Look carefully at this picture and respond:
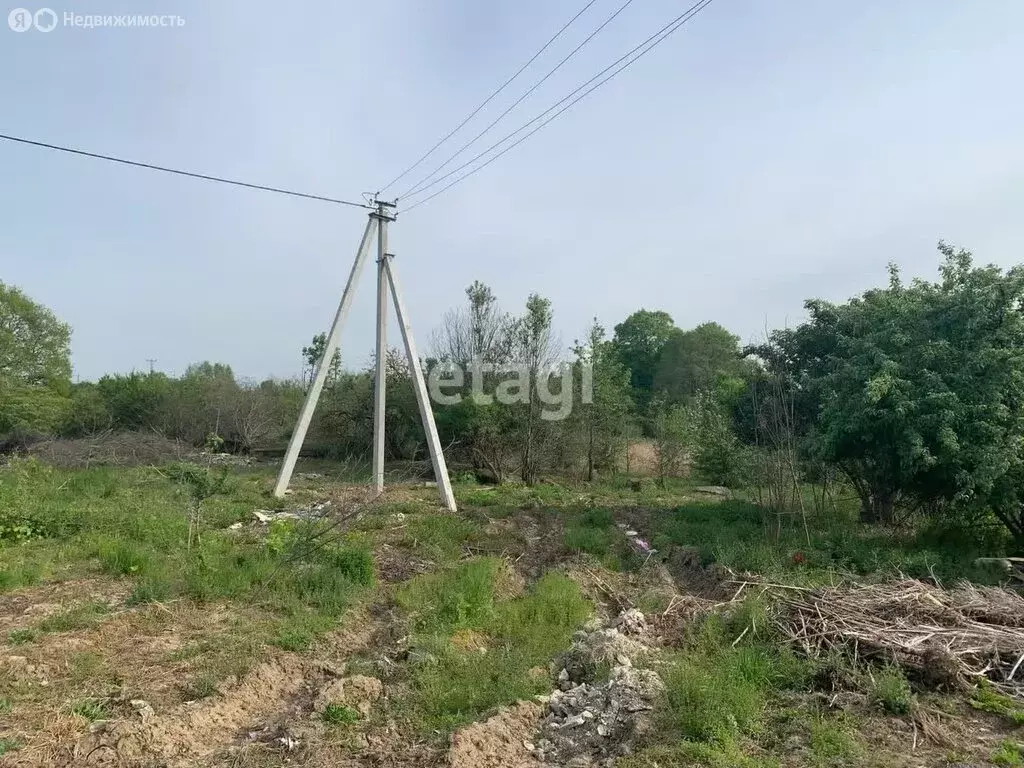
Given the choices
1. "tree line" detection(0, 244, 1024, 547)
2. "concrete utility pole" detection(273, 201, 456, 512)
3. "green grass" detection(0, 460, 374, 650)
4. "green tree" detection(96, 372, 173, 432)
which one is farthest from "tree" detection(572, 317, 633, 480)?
"green tree" detection(96, 372, 173, 432)

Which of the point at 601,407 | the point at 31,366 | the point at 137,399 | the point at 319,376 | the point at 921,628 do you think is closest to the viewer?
the point at 921,628

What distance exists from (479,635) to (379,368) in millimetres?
6658

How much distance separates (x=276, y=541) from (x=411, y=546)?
5.80ft

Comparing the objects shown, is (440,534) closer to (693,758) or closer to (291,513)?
(291,513)

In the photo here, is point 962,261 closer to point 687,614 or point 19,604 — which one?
point 687,614

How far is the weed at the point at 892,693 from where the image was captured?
3711 mm

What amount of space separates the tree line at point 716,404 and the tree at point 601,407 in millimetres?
42

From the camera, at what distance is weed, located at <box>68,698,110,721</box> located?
11.5 feet

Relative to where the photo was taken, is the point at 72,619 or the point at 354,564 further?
the point at 354,564

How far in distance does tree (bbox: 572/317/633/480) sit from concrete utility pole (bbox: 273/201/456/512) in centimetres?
699

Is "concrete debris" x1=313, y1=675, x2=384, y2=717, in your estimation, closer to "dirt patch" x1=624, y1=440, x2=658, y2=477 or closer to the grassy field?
the grassy field

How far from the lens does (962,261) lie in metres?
8.32

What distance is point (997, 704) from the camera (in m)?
3.79

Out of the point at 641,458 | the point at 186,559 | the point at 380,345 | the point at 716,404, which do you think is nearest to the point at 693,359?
the point at 641,458
